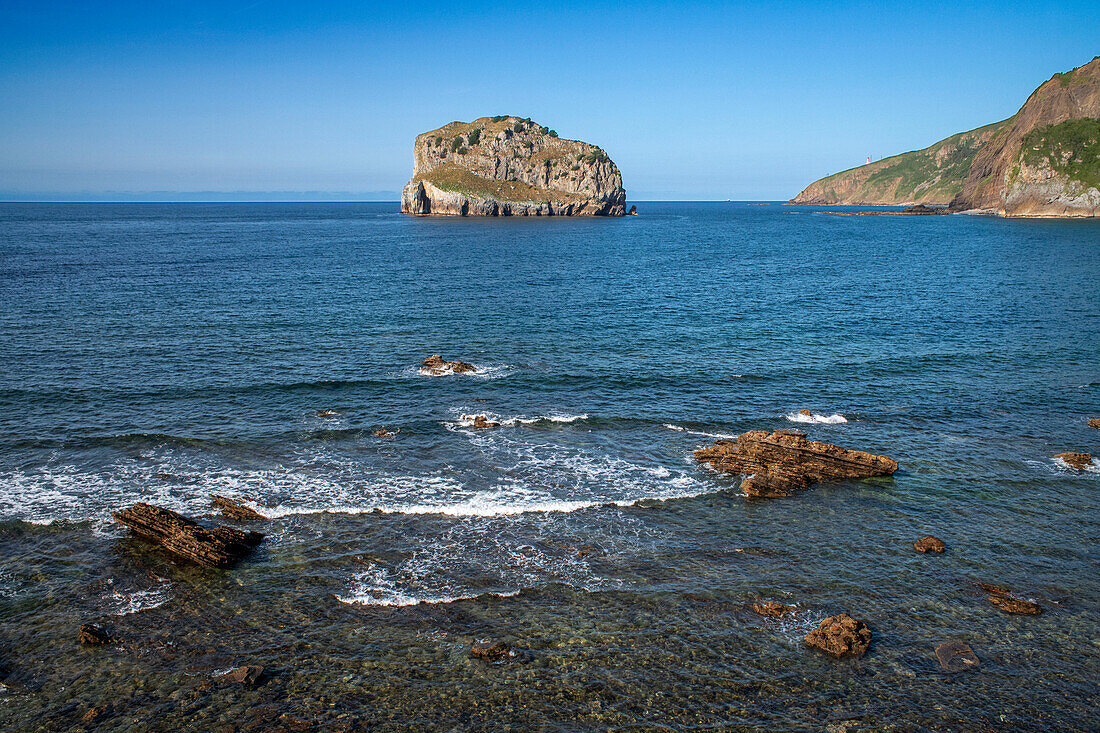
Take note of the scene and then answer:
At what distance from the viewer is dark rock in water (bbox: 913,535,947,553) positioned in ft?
83.7

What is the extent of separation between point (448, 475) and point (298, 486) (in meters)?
7.20

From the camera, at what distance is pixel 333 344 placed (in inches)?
2195

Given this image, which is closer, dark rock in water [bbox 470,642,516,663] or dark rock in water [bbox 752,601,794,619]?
dark rock in water [bbox 470,642,516,663]

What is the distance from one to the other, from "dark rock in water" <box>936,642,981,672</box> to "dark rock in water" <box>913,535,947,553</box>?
5.85 metres

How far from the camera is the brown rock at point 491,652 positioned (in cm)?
1948

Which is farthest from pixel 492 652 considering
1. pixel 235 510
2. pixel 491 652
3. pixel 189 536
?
pixel 235 510

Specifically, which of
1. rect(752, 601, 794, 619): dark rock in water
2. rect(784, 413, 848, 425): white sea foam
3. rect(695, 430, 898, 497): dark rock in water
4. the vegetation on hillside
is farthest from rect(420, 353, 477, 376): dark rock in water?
the vegetation on hillside

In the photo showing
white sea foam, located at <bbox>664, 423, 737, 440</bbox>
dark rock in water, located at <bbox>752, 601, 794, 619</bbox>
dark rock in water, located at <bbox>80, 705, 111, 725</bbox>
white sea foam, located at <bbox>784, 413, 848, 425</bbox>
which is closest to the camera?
dark rock in water, located at <bbox>80, 705, 111, 725</bbox>

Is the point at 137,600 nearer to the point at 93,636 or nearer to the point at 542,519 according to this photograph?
the point at 93,636

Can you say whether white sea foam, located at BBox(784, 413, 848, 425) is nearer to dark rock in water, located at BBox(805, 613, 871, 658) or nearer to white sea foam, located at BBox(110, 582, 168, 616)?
dark rock in water, located at BBox(805, 613, 871, 658)

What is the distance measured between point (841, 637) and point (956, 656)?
342 centimetres

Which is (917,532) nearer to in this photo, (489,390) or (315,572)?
(315,572)

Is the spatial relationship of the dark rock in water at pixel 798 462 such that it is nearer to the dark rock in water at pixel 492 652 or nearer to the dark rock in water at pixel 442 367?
the dark rock in water at pixel 492 652

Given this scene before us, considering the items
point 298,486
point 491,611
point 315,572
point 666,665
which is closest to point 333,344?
point 298,486
